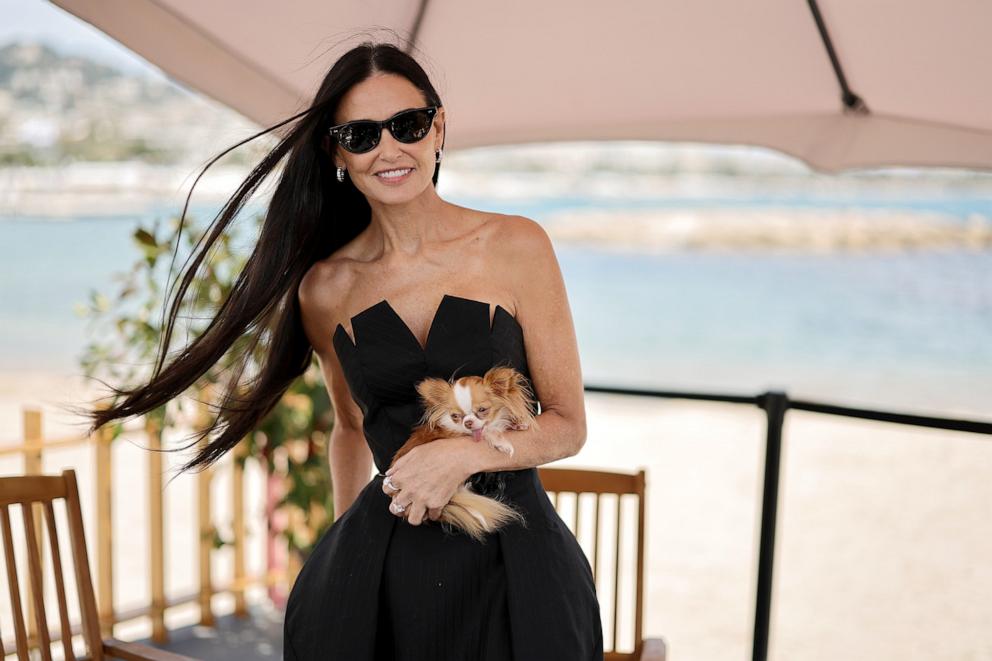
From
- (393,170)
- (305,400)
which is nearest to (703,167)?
(305,400)

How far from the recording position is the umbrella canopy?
7.30ft

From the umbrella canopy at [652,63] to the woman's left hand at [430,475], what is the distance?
91 cm

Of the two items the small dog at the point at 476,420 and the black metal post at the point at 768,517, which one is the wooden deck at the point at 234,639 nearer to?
the black metal post at the point at 768,517

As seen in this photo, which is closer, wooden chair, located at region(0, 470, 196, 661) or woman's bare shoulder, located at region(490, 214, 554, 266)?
woman's bare shoulder, located at region(490, 214, 554, 266)

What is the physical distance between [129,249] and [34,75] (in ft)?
15.6

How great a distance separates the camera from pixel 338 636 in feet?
5.80

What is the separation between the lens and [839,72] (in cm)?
245

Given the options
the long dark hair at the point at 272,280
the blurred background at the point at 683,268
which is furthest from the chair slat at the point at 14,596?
the blurred background at the point at 683,268

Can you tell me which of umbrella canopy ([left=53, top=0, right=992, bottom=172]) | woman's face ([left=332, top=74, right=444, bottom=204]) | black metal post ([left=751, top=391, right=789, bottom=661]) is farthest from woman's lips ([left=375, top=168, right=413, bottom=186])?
black metal post ([left=751, top=391, right=789, bottom=661])

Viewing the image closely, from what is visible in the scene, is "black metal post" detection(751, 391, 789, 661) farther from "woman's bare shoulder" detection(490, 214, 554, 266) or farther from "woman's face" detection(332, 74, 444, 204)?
"woman's face" detection(332, 74, 444, 204)

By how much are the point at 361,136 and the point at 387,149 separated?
5 centimetres

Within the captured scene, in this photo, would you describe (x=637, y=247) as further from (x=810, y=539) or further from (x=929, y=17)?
(x=929, y=17)

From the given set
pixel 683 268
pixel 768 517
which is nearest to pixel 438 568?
pixel 768 517

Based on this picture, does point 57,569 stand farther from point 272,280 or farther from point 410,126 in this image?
point 410,126
